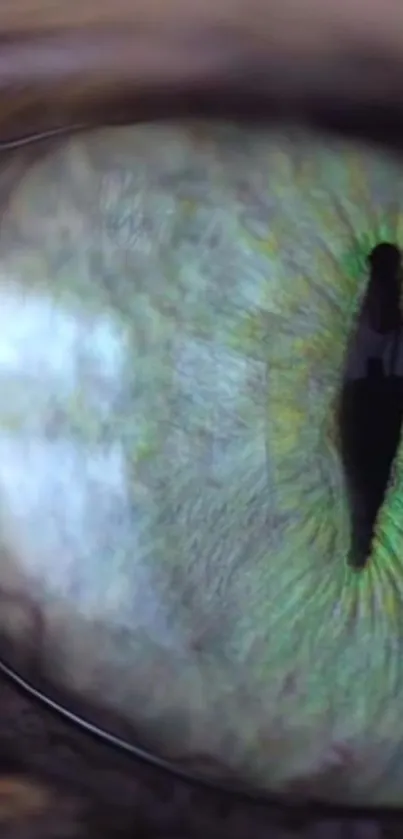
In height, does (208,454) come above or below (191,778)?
above

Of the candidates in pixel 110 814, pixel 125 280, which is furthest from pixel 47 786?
pixel 125 280

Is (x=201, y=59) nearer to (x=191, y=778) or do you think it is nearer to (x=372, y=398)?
(x=372, y=398)

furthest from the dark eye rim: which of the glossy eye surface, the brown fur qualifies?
the brown fur

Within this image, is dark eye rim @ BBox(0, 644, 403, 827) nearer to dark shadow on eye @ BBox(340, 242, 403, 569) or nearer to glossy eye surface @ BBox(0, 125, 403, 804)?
glossy eye surface @ BBox(0, 125, 403, 804)

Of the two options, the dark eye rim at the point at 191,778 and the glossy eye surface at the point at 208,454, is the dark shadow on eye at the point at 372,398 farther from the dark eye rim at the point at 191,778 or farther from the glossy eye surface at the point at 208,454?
the dark eye rim at the point at 191,778

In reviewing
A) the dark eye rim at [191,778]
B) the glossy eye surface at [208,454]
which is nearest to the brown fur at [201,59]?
the glossy eye surface at [208,454]

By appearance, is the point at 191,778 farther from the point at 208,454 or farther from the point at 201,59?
the point at 201,59

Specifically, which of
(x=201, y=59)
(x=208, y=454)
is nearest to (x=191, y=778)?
(x=208, y=454)

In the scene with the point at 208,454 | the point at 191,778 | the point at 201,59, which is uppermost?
the point at 201,59

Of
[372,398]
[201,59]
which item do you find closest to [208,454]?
[372,398]
